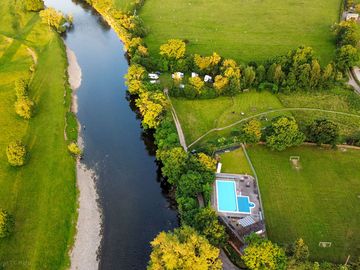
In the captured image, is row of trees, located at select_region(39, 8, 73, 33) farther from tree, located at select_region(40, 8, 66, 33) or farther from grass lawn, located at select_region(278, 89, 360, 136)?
grass lawn, located at select_region(278, 89, 360, 136)

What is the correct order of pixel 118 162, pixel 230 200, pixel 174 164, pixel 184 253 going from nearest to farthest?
1. pixel 184 253
2. pixel 230 200
3. pixel 174 164
4. pixel 118 162

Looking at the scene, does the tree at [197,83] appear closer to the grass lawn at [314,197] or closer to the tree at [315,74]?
the grass lawn at [314,197]

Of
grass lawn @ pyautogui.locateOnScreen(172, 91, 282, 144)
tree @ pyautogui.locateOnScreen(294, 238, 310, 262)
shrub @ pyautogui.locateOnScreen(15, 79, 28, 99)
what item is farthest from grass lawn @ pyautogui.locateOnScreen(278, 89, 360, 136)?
shrub @ pyautogui.locateOnScreen(15, 79, 28, 99)

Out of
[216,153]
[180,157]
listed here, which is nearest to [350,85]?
[216,153]

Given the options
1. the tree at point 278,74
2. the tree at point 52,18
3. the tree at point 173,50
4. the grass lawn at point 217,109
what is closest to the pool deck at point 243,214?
the grass lawn at point 217,109

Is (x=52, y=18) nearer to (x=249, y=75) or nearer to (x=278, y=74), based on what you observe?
(x=249, y=75)

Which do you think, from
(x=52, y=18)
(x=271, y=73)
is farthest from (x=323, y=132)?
(x=52, y=18)
